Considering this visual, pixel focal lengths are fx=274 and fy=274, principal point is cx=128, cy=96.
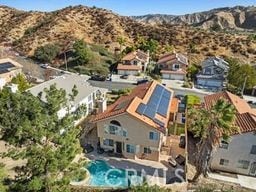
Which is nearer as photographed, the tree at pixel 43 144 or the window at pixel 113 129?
the tree at pixel 43 144

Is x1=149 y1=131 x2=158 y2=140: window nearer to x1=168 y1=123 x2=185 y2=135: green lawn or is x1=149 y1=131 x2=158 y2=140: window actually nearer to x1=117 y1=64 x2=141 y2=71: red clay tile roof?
x1=168 y1=123 x2=185 y2=135: green lawn

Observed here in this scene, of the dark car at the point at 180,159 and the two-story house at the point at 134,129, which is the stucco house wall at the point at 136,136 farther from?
the dark car at the point at 180,159

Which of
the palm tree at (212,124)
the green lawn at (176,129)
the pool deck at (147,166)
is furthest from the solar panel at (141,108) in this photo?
the palm tree at (212,124)

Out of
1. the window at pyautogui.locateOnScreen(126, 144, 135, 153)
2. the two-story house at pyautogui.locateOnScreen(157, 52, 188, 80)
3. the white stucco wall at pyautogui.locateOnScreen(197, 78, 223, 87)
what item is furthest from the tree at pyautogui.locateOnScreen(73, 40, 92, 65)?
the window at pyautogui.locateOnScreen(126, 144, 135, 153)

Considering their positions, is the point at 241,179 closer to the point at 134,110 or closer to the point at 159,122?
the point at 159,122

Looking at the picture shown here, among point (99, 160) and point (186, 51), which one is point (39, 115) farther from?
point (186, 51)
